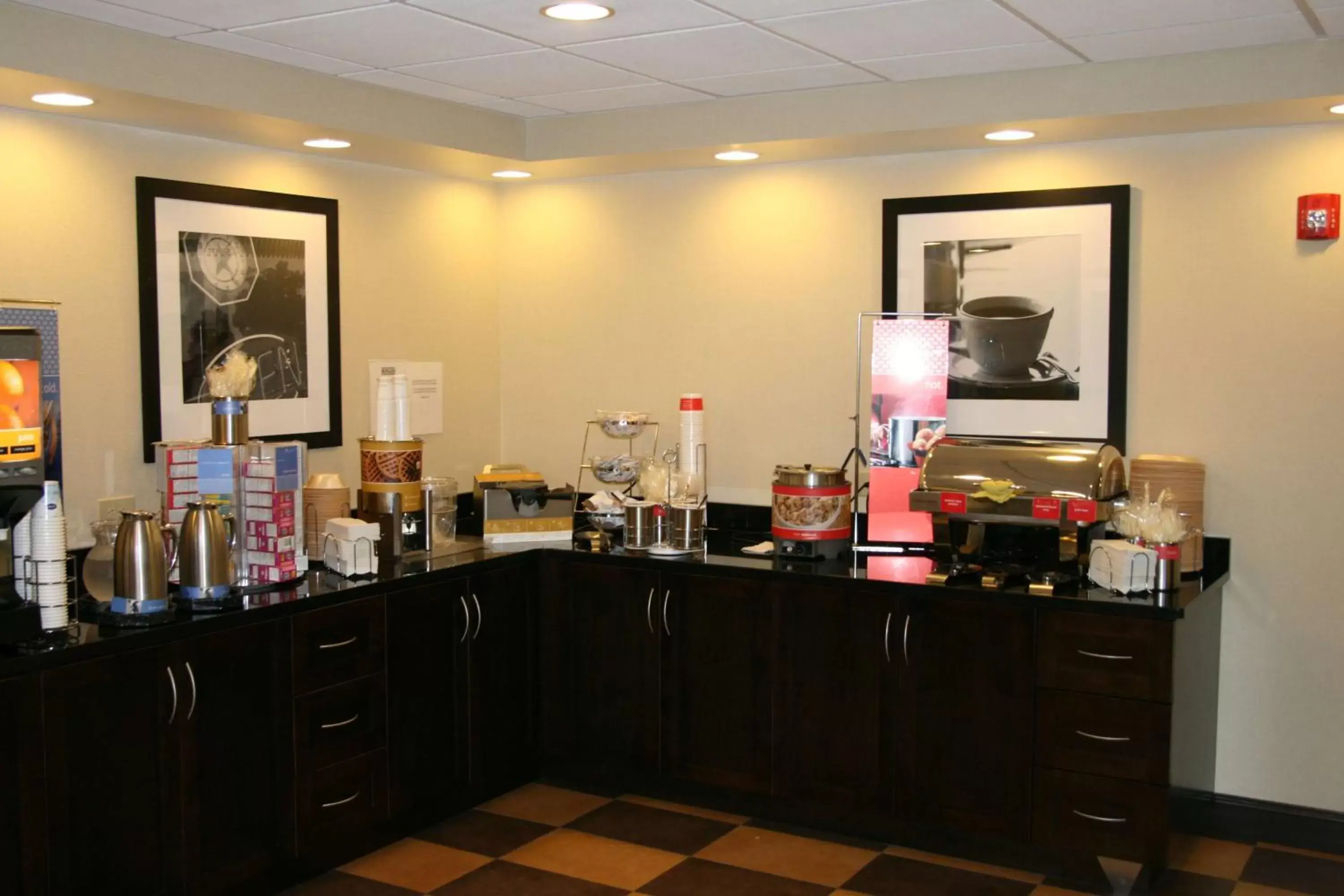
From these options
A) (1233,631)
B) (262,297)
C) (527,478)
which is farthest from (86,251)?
(1233,631)

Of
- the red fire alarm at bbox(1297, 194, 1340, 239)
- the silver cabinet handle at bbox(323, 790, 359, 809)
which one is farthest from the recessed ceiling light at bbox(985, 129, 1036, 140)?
the silver cabinet handle at bbox(323, 790, 359, 809)

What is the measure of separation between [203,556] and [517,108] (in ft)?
6.38

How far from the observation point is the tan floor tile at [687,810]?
4367 mm

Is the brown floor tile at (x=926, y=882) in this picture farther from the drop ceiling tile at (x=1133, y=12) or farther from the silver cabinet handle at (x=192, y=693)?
the drop ceiling tile at (x=1133, y=12)

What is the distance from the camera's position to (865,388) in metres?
4.68

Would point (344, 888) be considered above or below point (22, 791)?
below

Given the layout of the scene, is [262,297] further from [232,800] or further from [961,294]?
[961,294]

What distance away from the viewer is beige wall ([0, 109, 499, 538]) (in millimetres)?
3789

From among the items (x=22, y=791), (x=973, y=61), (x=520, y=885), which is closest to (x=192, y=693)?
(x=22, y=791)

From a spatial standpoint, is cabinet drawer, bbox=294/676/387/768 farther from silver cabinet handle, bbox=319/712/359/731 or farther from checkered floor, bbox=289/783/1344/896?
checkered floor, bbox=289/783/1344/896

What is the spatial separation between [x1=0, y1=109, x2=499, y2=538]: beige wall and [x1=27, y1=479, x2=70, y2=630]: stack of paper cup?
0.73m

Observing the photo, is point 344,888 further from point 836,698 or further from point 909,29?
point 909,29

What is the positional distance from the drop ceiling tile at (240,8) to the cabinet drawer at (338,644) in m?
1.63

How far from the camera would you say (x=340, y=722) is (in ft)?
12.6
